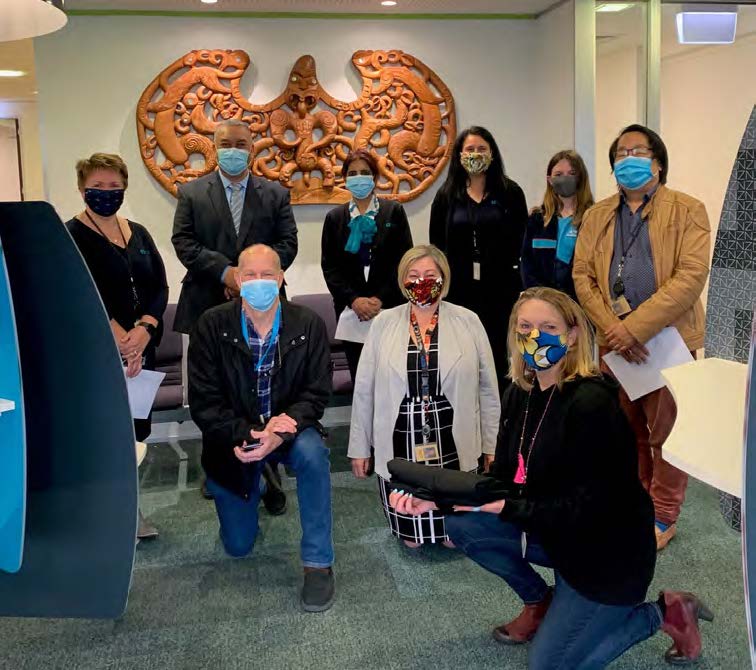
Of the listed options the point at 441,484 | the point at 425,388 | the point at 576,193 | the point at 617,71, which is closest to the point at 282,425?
the point at 425,388

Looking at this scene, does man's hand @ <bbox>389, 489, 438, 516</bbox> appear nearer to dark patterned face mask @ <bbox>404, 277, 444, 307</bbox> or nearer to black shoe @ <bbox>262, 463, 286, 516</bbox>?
dark patterned face mask @ <bbox>404, 277, 444, 307</bbox>

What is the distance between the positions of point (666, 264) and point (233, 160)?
71.2 inches

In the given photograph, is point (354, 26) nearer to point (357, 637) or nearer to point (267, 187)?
point (267, 187)

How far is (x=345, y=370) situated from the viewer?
14.7 ft

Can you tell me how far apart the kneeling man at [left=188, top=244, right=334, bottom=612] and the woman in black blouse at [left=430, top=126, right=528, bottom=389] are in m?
0.94

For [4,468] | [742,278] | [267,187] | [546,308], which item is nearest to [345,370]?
[267,187]

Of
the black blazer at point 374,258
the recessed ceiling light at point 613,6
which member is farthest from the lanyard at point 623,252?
the recessed ceiling light at point 613,6

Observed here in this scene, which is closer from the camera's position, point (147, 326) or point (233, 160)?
point (147, 326)

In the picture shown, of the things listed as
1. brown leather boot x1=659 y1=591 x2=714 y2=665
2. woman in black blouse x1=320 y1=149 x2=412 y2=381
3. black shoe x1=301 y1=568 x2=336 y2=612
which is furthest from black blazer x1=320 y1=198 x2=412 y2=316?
brown leather boot x1=659 y1=591 x2=714 y2=665

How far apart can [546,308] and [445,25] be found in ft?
10.6

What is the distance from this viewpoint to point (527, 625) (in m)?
2.32

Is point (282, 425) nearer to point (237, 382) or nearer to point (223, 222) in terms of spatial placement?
point (237, 382)

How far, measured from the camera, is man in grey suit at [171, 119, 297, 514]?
3.44 meters

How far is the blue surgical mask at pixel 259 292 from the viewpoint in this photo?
2773 mm
